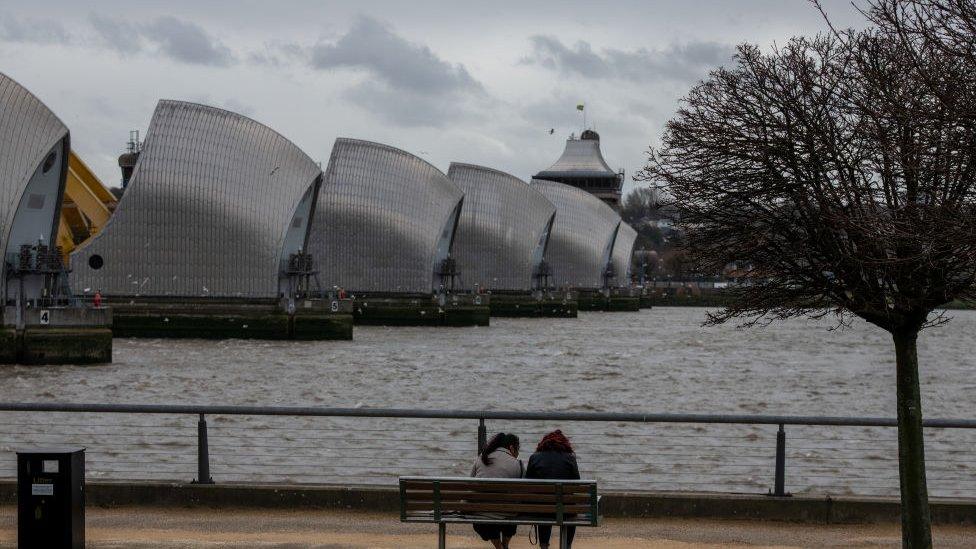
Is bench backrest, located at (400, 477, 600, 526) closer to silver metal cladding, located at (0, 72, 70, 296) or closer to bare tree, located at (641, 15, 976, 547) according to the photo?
bare tree, located at (641, 15, 976, 547)

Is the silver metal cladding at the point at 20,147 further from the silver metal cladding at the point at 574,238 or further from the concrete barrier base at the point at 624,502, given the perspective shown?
the silver metal cladding at the point at 574,238

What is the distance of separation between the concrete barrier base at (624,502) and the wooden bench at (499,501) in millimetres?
2110

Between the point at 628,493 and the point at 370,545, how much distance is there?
234cm

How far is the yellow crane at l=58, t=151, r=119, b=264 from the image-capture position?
7212 cm

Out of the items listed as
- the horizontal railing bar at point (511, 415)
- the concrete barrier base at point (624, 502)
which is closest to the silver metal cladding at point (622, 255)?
the horizontal railing bar at point (511, 415)

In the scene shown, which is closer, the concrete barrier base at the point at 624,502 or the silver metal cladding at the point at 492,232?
the concrete barrier base at the point at 624,502

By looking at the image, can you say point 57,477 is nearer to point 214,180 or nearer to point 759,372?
point 759,372

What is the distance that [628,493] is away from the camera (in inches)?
457

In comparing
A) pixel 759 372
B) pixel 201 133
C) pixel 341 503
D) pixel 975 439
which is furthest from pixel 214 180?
pixel 341 503

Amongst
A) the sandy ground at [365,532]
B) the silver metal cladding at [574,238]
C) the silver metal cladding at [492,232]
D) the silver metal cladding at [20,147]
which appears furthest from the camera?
the silver metal cladding at [574,238]

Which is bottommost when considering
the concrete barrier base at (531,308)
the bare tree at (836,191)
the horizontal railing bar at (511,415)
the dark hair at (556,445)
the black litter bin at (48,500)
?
the black litter bin at (48,500)

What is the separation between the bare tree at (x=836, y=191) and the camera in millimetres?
8852

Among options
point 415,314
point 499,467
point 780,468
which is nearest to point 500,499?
point 499,467

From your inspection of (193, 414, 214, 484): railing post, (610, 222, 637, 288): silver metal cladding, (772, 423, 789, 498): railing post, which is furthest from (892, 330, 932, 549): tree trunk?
A: (610, 222, 637, 288): silver metal cladding
